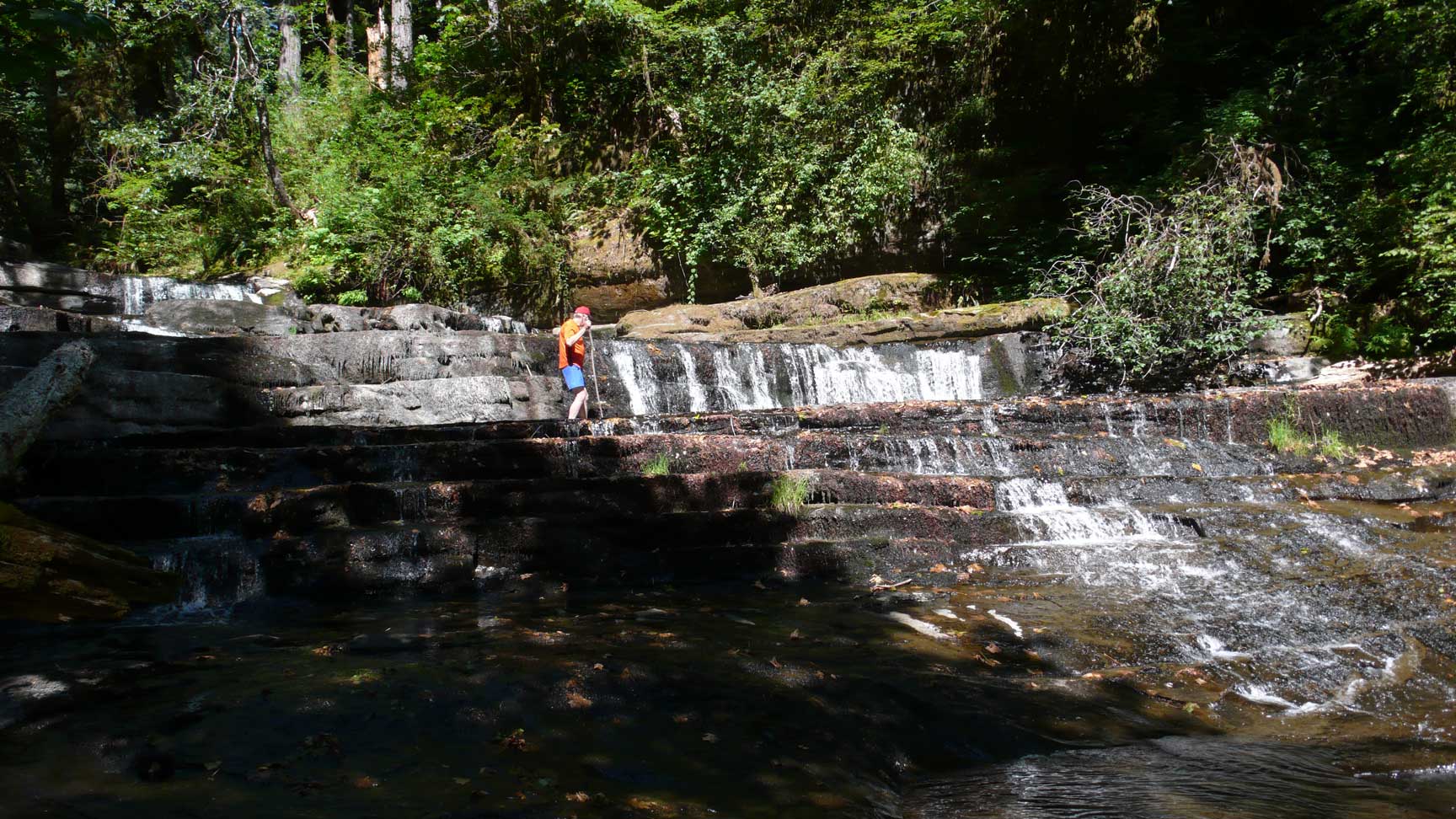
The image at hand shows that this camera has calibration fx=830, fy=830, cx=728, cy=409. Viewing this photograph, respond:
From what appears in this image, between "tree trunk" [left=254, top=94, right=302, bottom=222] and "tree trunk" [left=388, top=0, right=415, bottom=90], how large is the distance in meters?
3.53

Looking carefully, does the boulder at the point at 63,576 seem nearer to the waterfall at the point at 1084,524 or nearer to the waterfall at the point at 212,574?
the waterfall at the point at 212,574

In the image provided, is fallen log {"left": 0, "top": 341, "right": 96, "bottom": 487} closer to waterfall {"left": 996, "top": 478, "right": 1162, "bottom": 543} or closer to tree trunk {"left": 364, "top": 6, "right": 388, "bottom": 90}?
waterfall {"left": 996, "top": 478, "right": 1162, "bottom": 543}

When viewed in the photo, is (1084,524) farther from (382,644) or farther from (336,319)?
(336,319)

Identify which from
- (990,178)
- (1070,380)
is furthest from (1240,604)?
(990,178)

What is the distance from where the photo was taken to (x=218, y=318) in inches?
495

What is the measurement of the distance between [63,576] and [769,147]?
14.8m

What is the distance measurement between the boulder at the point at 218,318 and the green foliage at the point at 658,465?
8.23 metres

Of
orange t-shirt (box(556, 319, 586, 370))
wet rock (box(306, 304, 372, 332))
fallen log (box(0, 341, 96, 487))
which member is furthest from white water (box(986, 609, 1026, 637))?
wet rock (box(306, 304, 372, 332))

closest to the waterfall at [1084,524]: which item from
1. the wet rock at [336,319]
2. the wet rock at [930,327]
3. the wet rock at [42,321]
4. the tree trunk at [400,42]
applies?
the wet rock at [930,327]

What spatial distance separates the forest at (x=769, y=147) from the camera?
11859 millimetres

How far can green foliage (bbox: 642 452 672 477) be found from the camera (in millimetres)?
6750

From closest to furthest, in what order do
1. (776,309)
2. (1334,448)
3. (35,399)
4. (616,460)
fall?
1. (35,399)
2. (616,460)
3. (1334,448)
4. (776,309)

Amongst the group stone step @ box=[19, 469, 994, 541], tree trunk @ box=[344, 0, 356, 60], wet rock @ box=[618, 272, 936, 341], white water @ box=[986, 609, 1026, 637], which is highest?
tree trunk @ box=[344, 0, 356, 60]

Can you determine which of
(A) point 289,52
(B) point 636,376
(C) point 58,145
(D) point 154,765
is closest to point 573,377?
(B) point 636,376
